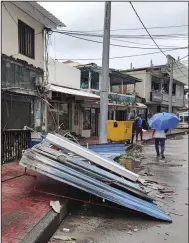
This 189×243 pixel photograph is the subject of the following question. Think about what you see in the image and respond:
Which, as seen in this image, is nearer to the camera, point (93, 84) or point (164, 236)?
point (164, 236)

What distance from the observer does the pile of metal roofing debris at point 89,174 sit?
16.5 ft

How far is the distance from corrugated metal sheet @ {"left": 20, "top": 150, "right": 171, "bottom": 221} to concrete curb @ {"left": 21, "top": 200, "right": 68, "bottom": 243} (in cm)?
52

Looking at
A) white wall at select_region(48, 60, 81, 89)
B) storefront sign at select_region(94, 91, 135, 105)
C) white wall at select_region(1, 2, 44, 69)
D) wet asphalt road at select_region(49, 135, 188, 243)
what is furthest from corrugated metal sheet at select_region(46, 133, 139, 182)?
storefront sign at select_region(94, 91, 135, 105)

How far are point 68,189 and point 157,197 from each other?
1.88m

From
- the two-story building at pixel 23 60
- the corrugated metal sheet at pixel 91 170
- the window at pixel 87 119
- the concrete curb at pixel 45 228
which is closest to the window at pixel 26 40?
the two-story building at pixel 23 60

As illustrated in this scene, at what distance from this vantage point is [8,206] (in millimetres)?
4918

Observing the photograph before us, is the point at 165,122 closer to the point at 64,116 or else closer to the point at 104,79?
the point at 104,79

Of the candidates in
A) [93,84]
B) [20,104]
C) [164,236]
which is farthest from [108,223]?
[93,84]

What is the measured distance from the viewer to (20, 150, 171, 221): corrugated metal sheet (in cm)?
503

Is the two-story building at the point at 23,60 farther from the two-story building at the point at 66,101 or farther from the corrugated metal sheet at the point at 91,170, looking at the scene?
the corrugated metal sheet at the point at 91,170

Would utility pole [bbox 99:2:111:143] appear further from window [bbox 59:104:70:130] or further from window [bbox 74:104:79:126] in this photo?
window [bbox 74:104:79:126]

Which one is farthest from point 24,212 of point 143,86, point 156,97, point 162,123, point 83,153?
point 156,97

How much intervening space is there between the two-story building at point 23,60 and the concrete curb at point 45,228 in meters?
5.32

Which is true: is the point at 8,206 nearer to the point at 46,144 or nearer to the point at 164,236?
the point at 46,144
